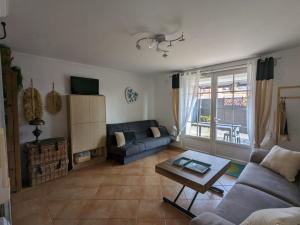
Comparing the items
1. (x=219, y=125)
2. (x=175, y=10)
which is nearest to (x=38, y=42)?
(x=175, y=10)

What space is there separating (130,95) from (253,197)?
11.9 feet

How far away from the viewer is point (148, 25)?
5.80ft

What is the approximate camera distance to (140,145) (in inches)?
137

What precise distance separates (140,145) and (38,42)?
2582 mm

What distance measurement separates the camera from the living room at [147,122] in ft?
4.95

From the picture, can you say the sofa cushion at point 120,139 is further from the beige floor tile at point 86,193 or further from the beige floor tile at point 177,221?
the beige floor tile at point 177,221

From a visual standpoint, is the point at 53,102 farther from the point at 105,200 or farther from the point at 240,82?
the point at 240,82

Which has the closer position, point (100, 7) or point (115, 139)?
point (100, 7)

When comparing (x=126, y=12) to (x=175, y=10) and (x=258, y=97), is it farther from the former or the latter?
(x=258, y=97)

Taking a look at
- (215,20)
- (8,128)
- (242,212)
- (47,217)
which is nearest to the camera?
(242,212)

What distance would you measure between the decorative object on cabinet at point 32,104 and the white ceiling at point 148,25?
0.71 meters

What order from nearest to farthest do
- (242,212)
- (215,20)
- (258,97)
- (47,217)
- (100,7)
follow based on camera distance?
(242,212), (100,7), (215,20), (47,217), (258,97)

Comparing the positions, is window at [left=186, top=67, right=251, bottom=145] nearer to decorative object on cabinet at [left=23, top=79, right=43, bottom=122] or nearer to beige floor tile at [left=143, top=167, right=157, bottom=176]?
beige floor tile at [left=143, top=167, right=157, bottom=176]

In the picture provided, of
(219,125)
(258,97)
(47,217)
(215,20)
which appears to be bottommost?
(47,217)
